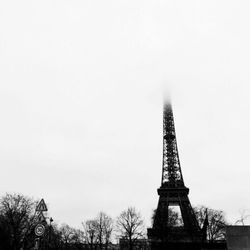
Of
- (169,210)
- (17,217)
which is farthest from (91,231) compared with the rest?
(17,217)

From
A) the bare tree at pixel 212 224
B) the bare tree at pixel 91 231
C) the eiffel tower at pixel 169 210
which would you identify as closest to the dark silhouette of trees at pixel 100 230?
the bare tree at pixel 91 231

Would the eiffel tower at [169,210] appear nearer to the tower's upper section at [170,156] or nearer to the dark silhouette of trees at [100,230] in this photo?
the tower's upper section at [170,156]

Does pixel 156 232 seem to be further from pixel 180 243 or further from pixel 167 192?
pixel 167 192

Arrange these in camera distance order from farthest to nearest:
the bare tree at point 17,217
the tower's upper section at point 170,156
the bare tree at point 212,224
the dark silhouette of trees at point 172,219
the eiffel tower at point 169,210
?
1. the tower's upper section at point 170,156
2. the dark silhouette of trees at point 172,219
3. the bare tree at point 212,224
4. the eiffel tower at point 169,210
5. the bare tree at point 17,217

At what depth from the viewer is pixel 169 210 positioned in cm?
6341

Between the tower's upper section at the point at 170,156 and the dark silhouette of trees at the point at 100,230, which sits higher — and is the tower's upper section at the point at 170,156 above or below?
above

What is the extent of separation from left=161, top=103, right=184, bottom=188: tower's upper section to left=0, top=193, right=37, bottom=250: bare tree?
28.2 m

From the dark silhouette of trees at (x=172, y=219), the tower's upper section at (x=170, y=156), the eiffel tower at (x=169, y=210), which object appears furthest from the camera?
the tower's upper section at (x=170, y=156)

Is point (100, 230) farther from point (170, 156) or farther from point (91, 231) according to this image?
point (170, 156)

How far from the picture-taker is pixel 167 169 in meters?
68.7

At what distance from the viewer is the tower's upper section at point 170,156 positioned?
66812 mm

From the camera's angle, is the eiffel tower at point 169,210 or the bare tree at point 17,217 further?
the eiffel tower at point 169,210

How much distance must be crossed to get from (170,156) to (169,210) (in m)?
12.1

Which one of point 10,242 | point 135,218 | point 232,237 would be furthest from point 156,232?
point 232,237
